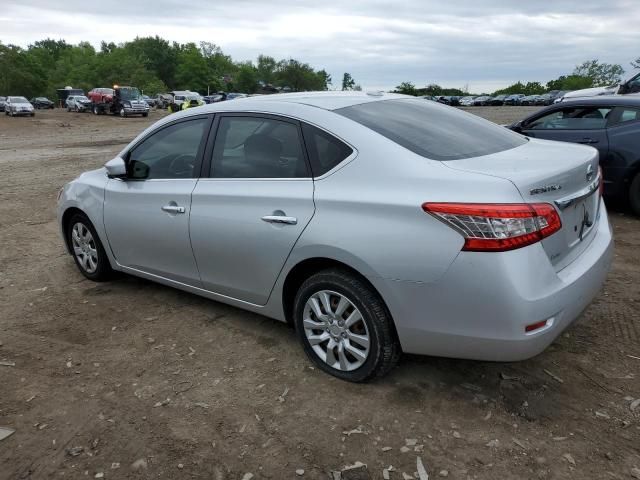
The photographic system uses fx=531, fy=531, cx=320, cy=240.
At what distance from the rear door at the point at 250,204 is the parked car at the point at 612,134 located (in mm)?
5000

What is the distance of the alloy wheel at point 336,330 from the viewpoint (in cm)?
299

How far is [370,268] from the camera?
109 inches

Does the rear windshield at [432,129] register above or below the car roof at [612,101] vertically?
below

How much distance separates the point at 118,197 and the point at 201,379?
185cm

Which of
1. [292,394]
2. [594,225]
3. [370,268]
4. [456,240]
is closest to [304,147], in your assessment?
[370,268]

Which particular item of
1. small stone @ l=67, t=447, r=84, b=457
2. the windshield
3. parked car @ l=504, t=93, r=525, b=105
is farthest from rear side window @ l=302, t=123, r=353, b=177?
parked car @ l=504, t=93, r=525, b=105

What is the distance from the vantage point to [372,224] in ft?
9.06

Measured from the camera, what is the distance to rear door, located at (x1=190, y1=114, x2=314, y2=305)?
3172 mm

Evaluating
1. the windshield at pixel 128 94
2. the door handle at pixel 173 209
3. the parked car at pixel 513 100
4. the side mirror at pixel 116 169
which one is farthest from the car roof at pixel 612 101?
the parked car at pixel 513 100

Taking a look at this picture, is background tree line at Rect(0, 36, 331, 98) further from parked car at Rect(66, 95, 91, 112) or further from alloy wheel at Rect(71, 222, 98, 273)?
alloy wheel at Rect(71, 222, 98, 273)

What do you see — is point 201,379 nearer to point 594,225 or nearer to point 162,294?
point 162,294

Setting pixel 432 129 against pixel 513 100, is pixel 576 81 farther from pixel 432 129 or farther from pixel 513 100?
pixel 432 129

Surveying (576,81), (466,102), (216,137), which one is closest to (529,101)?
(466,102)

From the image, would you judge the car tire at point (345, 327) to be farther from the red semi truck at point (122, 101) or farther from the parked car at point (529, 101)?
the parked car at point (529, 101)
